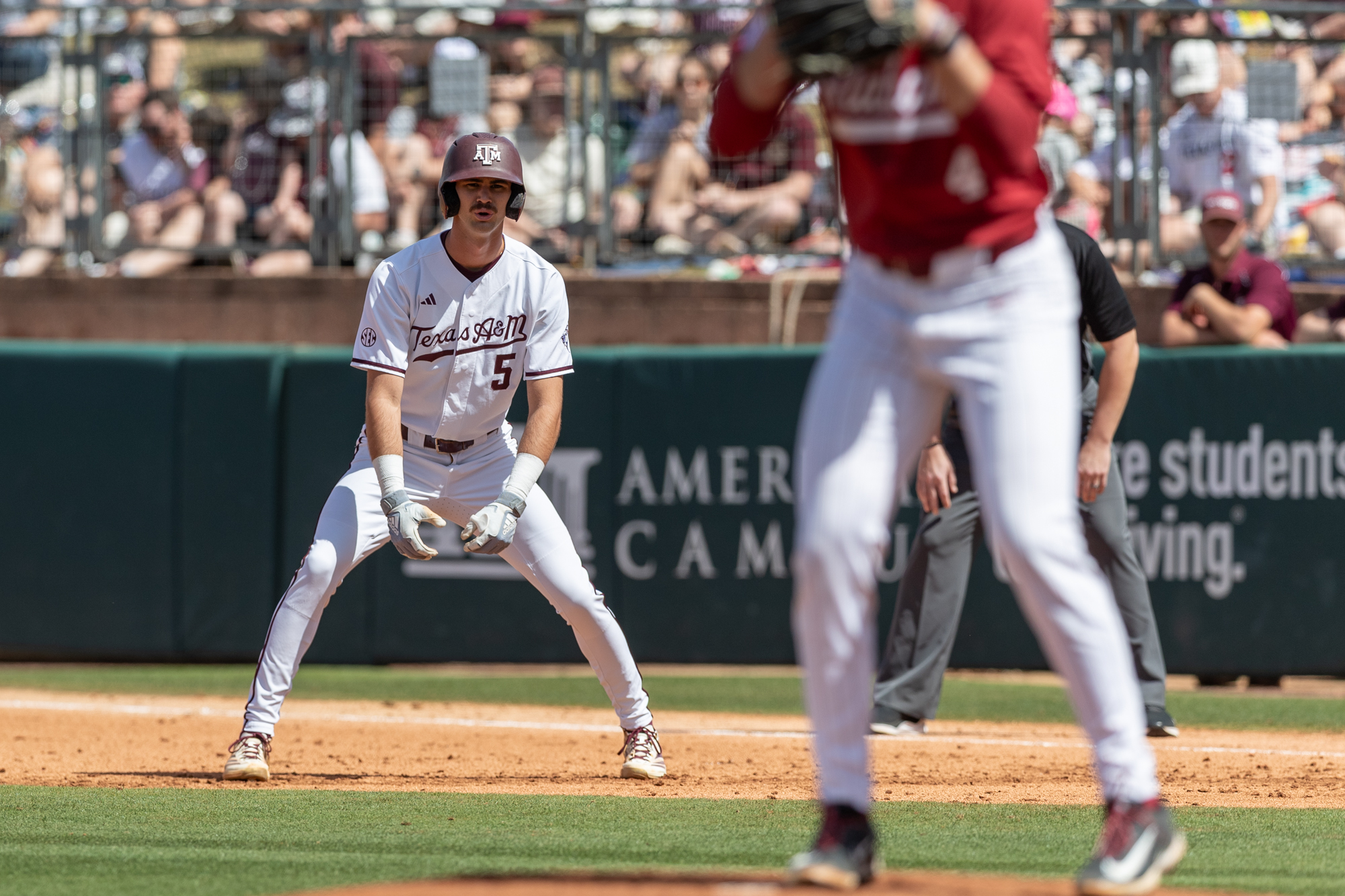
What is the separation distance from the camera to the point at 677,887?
316 centimetres

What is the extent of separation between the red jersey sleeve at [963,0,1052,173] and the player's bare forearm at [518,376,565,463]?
102 inches

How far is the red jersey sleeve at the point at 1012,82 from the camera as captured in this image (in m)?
3.01

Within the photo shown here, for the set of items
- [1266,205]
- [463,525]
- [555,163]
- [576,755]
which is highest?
[555,163]

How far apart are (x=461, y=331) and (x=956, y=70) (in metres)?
2.86

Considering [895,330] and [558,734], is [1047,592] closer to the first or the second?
[895,330]

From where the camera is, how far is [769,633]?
9.29 meters

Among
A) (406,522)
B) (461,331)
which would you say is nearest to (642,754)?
(406,522)

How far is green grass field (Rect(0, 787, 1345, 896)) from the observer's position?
12.8ft

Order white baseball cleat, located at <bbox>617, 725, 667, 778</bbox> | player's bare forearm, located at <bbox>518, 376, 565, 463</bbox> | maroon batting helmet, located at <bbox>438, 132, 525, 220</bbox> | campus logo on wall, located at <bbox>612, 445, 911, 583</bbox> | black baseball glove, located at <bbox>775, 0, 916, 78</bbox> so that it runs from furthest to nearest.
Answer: campus logo on wall, located at <bbox>612, 445, 911, 583</bbox> < white baseball cleat, located at <bbox>617, 725, 667, 778</bbox> < player's bare forearm, located at <bbox>518, 376, 565, 463</bbox> < maroon batting helmet, located at <bbox>438, 132, 525, 220</bbox> < black baseball glove, located at <bbox>775, 0, 916, 78</bbox>

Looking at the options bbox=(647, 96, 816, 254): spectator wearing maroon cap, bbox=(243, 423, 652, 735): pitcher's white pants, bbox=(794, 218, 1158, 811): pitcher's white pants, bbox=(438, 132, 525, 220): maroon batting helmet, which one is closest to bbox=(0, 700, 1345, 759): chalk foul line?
bbox=(243, 423, 652, 735): pitcher's white pants

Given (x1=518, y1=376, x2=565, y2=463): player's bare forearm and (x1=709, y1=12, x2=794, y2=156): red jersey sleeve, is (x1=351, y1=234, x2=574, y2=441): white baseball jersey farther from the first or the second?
(x1=709, y1=12, x2=794, y2=156): red jersey sleeve

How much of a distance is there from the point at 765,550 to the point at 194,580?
10.7 ft

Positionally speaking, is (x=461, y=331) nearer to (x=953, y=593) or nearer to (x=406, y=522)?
(x=406, y=522)

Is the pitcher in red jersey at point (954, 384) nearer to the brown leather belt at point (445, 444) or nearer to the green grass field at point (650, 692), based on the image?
the brown leather belt at point (445, 444)
